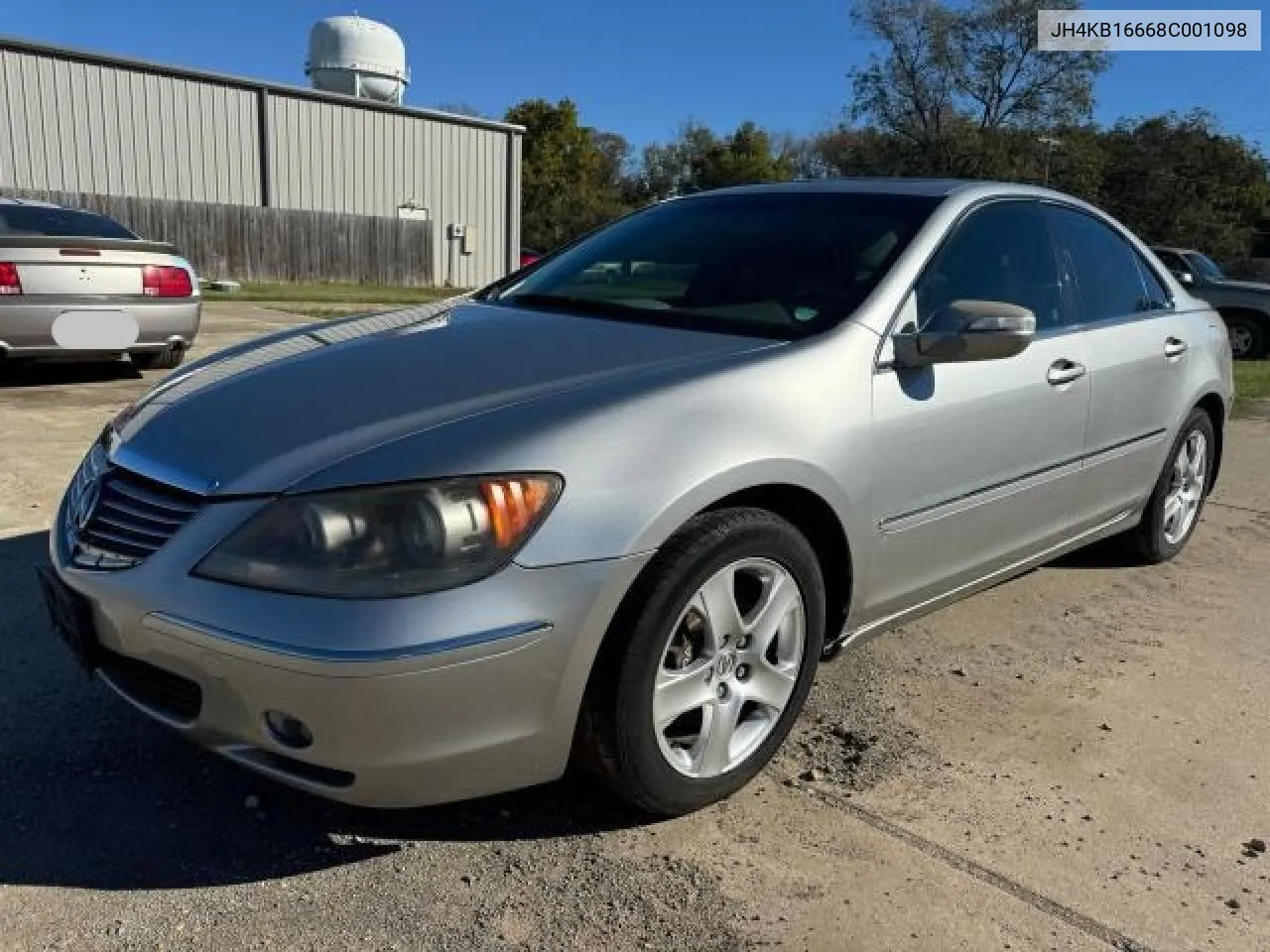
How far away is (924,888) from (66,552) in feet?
6.89

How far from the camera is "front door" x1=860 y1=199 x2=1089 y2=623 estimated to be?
2.97m

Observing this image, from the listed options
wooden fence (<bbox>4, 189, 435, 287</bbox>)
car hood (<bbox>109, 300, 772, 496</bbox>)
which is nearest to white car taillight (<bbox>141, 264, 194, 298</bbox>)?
car hood (<bbox>109, 300, 772, 496</bbox>)

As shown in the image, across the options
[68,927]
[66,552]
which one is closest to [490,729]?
[68,927]

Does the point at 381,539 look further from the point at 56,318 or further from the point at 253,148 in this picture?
the point at 253,148

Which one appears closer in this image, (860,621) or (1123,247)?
(860,621)

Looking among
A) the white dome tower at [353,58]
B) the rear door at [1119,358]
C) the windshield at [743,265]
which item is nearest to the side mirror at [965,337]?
the windshield at [743,265]

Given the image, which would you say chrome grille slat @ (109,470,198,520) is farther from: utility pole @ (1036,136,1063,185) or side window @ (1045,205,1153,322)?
utility pole @ (1036,136,1063,185)

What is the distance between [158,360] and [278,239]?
20162mm

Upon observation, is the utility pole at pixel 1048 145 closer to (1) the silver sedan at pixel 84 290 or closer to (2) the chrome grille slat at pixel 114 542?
Result: (1) the silver sedan at pixel 84 290

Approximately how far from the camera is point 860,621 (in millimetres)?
3012

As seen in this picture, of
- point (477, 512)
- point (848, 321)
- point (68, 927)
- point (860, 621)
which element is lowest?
point (68, 927)

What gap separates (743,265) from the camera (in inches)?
134

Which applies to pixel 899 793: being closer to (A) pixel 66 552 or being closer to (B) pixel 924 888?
(B) pixel 924 888

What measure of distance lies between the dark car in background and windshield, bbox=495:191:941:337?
44.6ft
